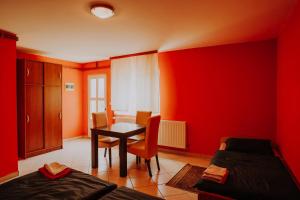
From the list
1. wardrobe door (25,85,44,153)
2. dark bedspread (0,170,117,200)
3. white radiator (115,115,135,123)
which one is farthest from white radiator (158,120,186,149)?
wardrobe door (25,85,44,153)

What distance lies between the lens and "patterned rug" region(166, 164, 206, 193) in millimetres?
2686

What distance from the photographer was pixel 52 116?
172 inches

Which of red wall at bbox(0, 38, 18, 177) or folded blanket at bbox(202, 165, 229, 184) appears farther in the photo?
red wall at bbox(0, 38, 18, 177)

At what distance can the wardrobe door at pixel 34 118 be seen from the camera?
12.7ft

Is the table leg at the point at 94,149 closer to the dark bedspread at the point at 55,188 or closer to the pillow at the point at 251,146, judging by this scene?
the dark bedspread at the point at 55,188

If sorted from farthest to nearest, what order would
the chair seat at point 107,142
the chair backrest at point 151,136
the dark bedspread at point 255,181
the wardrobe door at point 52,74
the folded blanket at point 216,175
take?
1. the wardrobe door at point 52,74
2. the chair seat at point 107,142
3. the chair backrest at point 151,136
4. the folded blanket at point 216,175
5. the dark bedspread at point 255,181

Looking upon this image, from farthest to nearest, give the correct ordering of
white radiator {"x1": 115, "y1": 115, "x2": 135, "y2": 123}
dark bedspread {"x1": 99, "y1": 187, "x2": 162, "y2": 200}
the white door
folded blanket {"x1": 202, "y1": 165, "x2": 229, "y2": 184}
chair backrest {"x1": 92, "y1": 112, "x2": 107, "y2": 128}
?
the white door
white radiator {"x1": 115, "y1": 115, "x2": 135, "y2": 123}
chair backrest {"x1": 92, "y1": 112, "x2": 107, "y2": 128}
folded blanket {"x1": 202, "y1": 165, "x2": 229, "y2": 184}
dark bedspread {"x1": 99, "y1": 187, "x2": 162, "y2": 200}

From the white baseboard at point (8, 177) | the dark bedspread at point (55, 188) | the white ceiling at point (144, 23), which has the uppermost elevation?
the white ceiling at point (144, 23)

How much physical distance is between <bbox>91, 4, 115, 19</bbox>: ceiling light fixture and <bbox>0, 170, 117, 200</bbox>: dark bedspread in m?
1.89

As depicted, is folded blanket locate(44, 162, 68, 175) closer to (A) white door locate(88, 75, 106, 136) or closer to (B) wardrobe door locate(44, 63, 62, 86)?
(B) wardrobe door locate(44, 63, 62, 86)

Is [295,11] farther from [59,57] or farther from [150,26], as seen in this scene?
[59,57]

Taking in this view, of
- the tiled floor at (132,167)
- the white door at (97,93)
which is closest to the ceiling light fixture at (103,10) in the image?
the tiled floor at (132,167)

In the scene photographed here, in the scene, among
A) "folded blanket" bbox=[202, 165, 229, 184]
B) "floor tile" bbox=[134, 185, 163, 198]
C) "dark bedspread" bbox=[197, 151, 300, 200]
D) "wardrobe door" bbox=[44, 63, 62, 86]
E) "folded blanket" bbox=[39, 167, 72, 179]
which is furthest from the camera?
"wardrobe door" bbox=[44, 63, 62, 86]

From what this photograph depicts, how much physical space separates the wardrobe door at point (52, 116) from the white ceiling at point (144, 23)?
110cm
